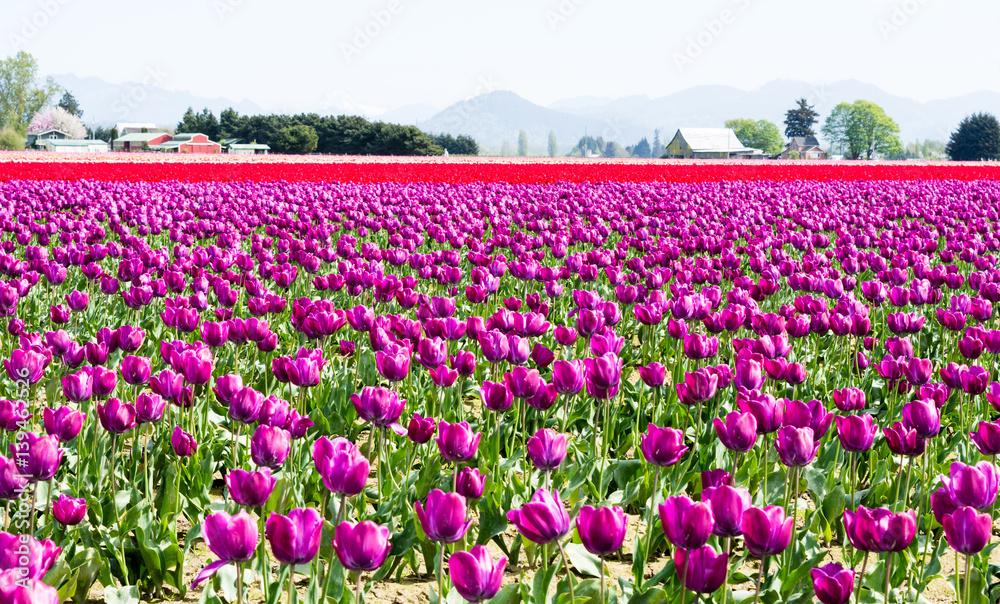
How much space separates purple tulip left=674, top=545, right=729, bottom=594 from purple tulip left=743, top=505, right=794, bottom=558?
83 millimetres

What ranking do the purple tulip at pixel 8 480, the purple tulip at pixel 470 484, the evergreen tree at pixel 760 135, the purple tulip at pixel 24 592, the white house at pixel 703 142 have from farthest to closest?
the evergreen tree at pixel 760 135, the white house at pixel 703 142, the purple tulip at pixel 470 484, the purple tulip at pixel 8 480, the purple tulip at pixel 24 592

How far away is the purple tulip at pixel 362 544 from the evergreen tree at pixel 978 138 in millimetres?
114916

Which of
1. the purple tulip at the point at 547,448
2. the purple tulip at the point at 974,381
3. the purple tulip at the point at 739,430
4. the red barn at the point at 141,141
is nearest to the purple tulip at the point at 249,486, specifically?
the purple tulip at the point at 547,448

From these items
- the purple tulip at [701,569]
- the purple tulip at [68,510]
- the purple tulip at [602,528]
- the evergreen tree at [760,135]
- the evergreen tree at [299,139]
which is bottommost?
the purple tulip at [68,510]

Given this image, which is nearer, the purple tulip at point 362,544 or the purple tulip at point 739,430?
the purple tulip at point 362,544

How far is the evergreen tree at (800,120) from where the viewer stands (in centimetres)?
14600

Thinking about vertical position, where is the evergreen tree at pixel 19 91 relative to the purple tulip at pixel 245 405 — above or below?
above

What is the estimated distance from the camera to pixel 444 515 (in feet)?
6.37

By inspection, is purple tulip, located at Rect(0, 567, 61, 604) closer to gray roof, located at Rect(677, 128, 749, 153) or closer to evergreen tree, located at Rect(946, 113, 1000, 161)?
evergreen tree, located at Rect(946, 113, 1000, 161)

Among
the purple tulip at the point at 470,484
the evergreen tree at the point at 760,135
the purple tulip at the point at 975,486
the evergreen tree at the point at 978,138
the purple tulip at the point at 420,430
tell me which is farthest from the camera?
the evergreen tree at the point at 760,135

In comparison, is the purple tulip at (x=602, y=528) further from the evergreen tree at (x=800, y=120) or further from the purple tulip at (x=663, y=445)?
the evergreen tree at (x=800, y=120)

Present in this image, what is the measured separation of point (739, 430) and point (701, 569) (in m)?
A: 0.72

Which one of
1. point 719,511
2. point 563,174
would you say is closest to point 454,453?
point 719,511

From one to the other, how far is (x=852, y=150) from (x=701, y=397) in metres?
144
